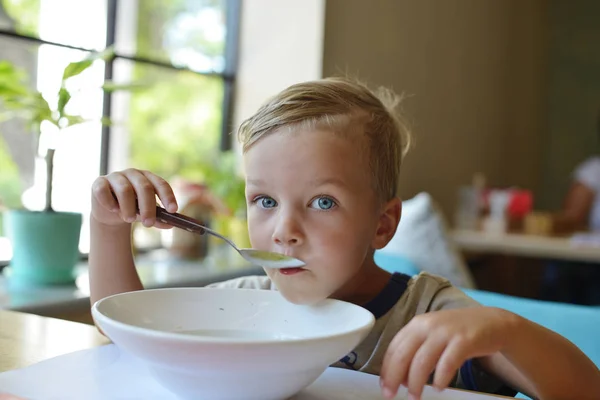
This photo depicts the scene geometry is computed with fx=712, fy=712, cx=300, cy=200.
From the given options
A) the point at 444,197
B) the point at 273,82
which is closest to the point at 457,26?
the point at 444,197

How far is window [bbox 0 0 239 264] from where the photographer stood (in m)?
2.13

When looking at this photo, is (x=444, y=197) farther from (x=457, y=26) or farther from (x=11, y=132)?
(x=11, y=132)

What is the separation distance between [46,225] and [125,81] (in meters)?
0.94

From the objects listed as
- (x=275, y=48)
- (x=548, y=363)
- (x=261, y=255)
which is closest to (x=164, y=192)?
(x=261, y=255)

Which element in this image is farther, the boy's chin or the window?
the window

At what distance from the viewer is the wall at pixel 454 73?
→ 121 inches

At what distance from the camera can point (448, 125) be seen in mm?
3975

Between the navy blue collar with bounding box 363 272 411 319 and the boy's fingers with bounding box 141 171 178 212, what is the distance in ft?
1.02

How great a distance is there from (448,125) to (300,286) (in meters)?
3.33

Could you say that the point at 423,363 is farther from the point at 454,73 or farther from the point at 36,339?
the point at 454,73

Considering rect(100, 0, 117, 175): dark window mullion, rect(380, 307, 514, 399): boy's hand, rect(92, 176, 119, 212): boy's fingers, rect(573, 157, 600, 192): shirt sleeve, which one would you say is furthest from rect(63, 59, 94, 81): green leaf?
rect(573, 157, 600, 192): shirt sleeve

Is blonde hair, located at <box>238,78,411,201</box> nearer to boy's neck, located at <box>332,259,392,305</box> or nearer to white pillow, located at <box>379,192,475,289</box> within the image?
boy's neck, located at <box>332,259,392,305</box>

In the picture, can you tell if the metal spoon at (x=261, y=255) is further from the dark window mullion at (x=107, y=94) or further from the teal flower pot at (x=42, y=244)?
the dark window mullion at (x=107, y=94)

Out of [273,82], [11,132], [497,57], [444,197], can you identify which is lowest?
[444,197]
